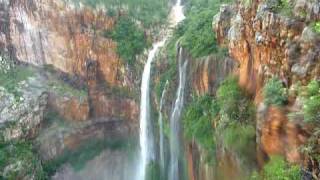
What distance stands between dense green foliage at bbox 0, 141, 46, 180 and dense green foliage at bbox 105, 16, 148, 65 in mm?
5892

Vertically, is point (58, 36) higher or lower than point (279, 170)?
higher

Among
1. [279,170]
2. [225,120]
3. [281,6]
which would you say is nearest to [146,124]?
[225,120]

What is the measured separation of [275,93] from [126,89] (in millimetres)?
13800

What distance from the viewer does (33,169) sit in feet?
73.8

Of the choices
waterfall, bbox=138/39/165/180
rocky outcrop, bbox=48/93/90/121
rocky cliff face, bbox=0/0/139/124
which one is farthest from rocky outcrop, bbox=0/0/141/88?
rocky outcrop, bbox=48/93/90/121

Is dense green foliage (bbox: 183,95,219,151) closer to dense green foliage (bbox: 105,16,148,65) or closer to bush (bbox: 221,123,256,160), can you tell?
bush (bbox: 221,123,256,160)

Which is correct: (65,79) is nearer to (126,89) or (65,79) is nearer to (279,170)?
(126,89)

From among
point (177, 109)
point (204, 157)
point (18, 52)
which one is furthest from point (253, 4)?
point (18, 52)

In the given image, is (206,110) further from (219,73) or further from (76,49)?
(76,49)

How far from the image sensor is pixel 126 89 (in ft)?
77.7

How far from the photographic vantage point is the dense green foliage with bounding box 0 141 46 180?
21891 millimetres

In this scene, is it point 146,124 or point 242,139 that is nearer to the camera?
point 242,139

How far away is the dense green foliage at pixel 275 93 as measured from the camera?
33.7 feet

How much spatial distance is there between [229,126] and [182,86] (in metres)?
5.01
